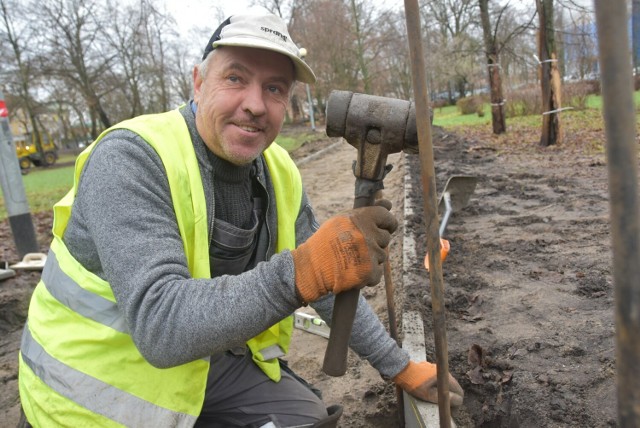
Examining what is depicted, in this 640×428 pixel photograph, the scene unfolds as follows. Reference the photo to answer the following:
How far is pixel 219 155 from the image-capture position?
1.95 meters

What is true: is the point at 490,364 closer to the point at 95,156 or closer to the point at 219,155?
the point at 219,155

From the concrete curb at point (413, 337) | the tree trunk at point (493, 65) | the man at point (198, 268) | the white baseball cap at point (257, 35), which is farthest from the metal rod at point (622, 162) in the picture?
the tree trunk at point (493, 65)

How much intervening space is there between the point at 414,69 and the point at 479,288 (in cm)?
264

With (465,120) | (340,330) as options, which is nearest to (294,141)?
(465,120)

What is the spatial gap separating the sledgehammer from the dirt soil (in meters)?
0.91

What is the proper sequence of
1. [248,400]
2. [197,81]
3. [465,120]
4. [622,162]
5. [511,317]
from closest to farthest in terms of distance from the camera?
[622,162] → [197,81] → [248,400] → [511,317] → [465,120]

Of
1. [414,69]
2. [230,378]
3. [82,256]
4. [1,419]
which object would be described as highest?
[414,69]

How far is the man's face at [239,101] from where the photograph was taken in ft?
6.04

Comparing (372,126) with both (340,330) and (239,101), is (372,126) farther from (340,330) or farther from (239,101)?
(340,330)

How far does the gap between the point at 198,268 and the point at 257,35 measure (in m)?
0.85

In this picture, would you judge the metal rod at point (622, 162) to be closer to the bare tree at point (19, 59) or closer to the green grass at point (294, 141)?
the green grass at point (294, 141)

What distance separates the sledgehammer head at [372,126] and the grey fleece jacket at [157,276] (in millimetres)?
463

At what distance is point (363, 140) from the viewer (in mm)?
1742

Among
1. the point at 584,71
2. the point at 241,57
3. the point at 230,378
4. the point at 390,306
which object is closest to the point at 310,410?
the point at 230,378
